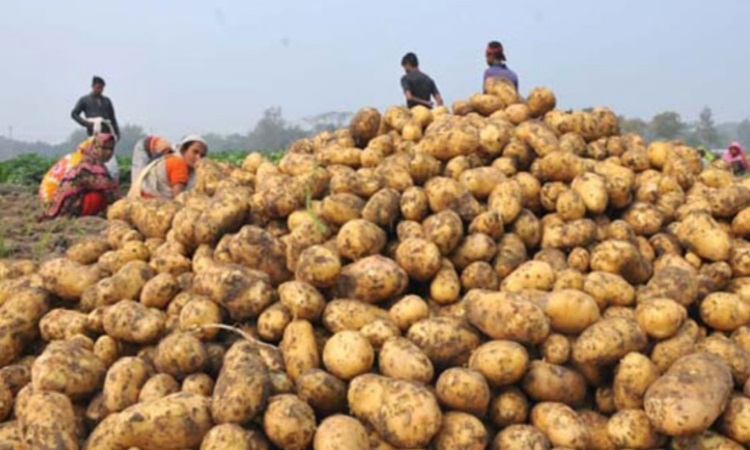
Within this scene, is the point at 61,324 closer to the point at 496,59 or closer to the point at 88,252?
the point at 88,252

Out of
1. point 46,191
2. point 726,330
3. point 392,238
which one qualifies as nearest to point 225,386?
point 392,238

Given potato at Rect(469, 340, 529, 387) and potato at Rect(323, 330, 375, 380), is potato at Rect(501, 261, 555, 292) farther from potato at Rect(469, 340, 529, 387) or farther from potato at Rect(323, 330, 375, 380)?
potato at Rect(323, 330, 375, 380)

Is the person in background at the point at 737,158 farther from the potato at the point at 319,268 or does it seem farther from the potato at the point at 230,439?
the potato at the point at 230,439

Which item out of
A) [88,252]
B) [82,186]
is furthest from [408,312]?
[82,186]

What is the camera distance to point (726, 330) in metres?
3.25

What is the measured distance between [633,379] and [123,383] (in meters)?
2.05

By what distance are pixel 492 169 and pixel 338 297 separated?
3.87 ft

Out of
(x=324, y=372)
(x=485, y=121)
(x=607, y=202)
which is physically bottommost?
(x=324, y=372)

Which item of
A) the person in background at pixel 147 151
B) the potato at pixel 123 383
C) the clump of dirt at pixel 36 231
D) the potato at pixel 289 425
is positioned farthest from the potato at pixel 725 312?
the person in background at pixel 147 151

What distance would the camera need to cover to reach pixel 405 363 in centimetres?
281

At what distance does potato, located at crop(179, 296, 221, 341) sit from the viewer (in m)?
3.22

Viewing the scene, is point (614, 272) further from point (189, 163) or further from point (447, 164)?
point (189, 163)

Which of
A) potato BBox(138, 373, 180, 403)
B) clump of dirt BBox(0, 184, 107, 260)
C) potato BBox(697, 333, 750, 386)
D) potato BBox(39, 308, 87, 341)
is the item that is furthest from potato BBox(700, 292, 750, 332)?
clump of dirt BBox(0, 184, 107, 260)

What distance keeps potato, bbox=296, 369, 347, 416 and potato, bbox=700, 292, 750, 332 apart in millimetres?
1696
